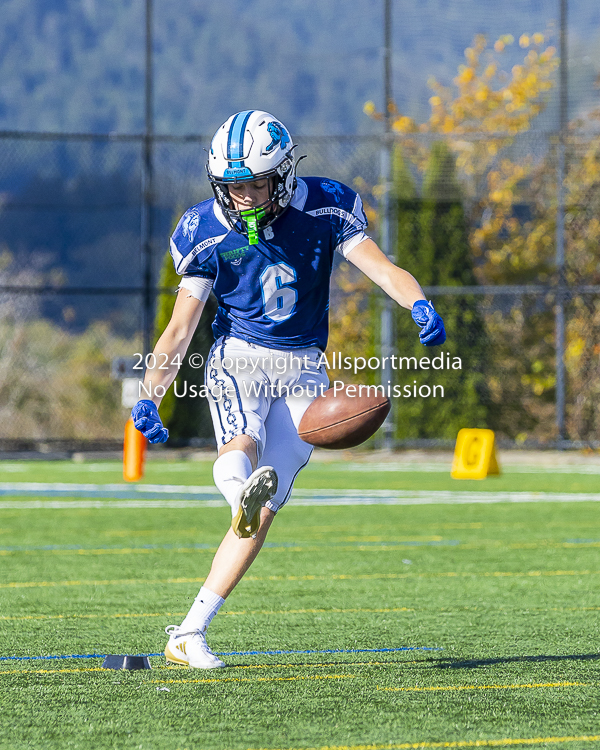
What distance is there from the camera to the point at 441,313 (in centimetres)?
1666

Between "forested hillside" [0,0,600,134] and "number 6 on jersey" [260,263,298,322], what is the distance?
44.2 feet

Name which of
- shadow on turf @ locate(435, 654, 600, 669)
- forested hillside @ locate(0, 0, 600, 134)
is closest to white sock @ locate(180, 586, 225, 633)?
shadow on turf @ locate(435, 654, 600, 669)

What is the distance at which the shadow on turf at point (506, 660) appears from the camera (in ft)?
14.1

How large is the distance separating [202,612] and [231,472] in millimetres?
511

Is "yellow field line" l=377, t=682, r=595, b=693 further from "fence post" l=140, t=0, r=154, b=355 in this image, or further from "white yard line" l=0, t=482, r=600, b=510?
"fence post" l=140, t=0, r=154, b=355

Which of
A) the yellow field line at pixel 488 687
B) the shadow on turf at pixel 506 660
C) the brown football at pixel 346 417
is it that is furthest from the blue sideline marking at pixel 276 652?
the brown football at pixel 346 417

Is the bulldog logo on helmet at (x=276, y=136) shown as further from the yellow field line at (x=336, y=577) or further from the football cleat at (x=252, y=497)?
the yellow field line at (x=336, y=577)

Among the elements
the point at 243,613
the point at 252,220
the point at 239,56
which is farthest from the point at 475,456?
the point at 239,56

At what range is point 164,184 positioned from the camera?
17.9 metres

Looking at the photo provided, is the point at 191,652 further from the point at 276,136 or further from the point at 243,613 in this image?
→ the point at 276,136

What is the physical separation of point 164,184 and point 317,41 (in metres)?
63.2

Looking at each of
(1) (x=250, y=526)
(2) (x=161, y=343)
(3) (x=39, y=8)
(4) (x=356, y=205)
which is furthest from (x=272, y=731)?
(3) (x=39, y=8)

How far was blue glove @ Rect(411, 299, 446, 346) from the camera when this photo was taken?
407 cm

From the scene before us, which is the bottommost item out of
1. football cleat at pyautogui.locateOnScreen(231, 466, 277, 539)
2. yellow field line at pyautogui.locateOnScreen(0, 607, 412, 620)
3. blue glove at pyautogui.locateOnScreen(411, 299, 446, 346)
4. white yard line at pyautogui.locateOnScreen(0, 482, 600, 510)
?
white yard line at pyautogui.locateOnScreen(0, 482, 600, 510)
